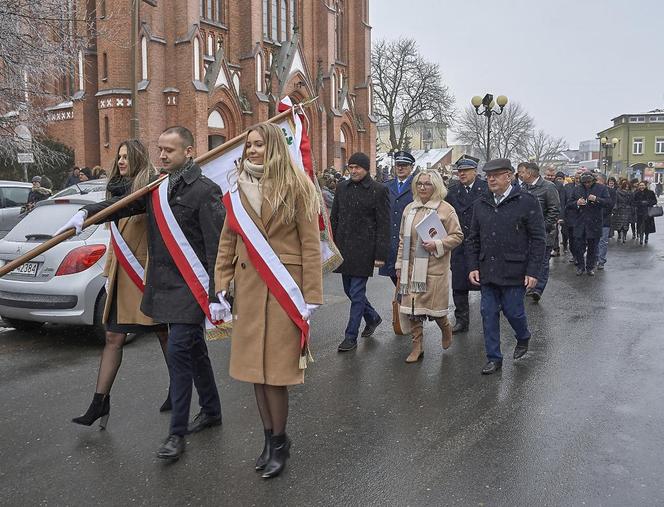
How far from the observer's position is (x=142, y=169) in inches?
182

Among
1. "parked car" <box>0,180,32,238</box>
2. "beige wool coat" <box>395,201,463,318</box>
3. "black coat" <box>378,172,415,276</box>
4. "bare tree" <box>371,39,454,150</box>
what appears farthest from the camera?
"bare tree" <box>371,39,454,150</box>

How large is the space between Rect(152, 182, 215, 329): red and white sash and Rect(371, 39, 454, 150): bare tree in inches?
1992

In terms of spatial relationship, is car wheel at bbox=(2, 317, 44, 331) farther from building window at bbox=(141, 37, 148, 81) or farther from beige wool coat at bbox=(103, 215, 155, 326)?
building window at bbox=(141, 37, 148, 81)

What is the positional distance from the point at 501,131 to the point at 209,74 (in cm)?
5006

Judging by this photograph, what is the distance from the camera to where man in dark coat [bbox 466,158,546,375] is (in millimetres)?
5941

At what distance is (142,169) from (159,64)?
26.2 meters

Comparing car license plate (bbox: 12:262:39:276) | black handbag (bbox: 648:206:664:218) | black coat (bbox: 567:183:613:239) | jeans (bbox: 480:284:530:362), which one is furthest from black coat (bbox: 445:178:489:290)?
black handbag (bbox: 648:206:664:218)

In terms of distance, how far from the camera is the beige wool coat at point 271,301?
12.2ft

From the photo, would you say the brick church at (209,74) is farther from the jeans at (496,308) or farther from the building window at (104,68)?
the jeans at (496,308)

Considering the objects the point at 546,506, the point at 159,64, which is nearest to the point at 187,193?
the point at 546,506

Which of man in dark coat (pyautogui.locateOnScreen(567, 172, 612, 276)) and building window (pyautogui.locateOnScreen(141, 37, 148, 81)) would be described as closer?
man in dark coat (pyautogui.locateOnScreen(567, 172, 612, 276))

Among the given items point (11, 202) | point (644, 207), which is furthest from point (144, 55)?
point (644, 207)

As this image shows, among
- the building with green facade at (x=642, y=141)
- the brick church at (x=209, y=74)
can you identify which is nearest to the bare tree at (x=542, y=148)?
the building with green facade at (x=642, y=141)

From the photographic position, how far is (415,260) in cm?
645
